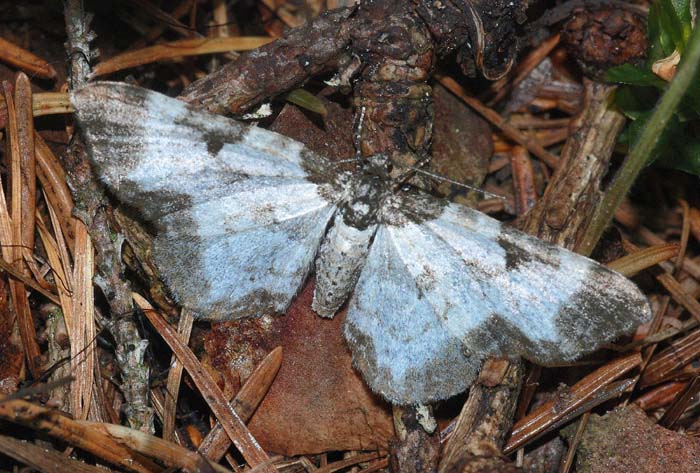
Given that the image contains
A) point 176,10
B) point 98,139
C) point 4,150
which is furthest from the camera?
point 176,10

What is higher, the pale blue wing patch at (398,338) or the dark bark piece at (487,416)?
the pale blue wing patch at (398,338)

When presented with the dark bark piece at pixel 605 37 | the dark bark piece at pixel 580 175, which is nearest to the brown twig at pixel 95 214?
the dark bark piece at pixel 580 175

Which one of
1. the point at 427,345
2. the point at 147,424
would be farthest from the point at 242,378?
the point at 427,345

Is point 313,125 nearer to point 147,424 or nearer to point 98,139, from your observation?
point 98,139

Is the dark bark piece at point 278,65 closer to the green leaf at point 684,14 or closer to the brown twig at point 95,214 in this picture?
the brown twig at point 95,214

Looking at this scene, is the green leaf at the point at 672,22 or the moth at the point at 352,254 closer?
the moth at the point at 352,254

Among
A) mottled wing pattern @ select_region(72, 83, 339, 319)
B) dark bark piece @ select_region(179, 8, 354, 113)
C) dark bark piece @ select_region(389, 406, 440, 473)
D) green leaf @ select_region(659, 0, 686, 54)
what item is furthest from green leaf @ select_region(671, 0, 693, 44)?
dark bark piece @ select_region(389, 406, 440, 473)

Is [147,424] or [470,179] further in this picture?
[470,179]
